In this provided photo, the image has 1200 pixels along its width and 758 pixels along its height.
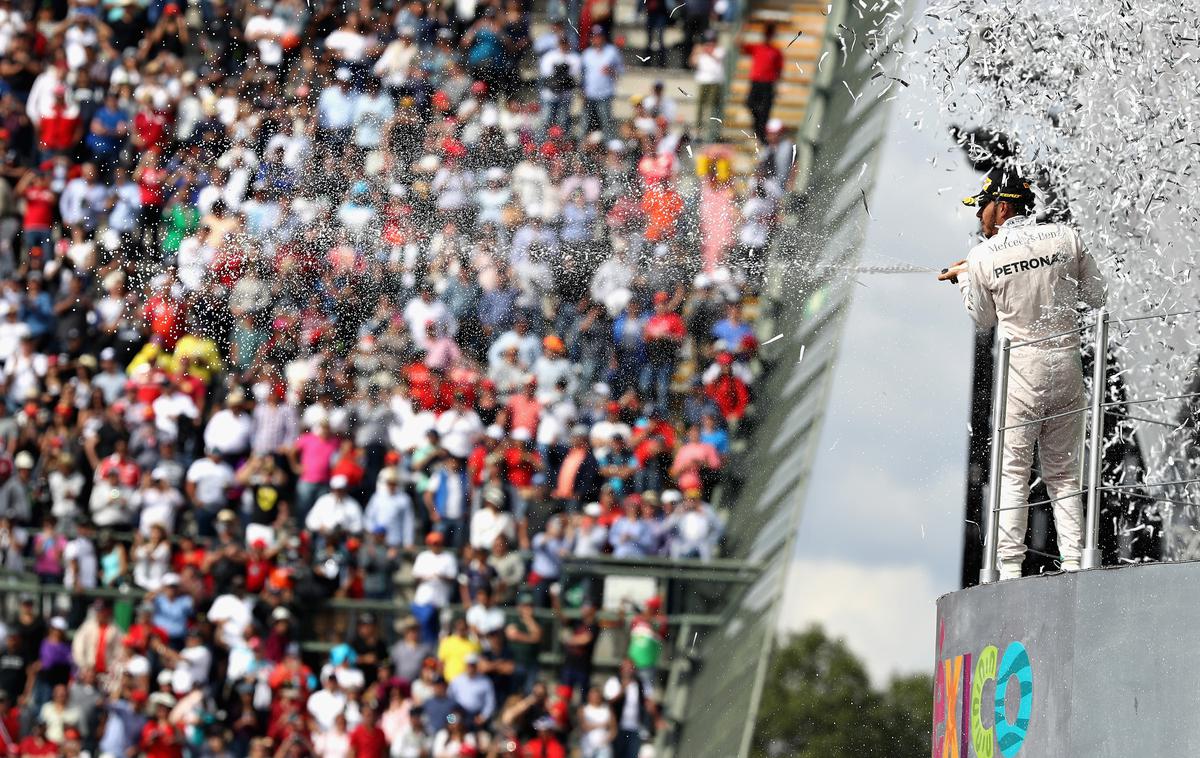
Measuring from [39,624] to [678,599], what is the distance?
5228mm

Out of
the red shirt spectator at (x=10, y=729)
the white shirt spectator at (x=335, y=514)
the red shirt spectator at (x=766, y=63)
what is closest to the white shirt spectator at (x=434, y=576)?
the white shirt spectator at (x=335, y=514)

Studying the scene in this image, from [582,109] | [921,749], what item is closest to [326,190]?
[582,109]

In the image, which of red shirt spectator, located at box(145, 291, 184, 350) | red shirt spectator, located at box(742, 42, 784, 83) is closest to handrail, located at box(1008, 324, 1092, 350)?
red shirt spectator, located at box(742, 42, 784, 83)

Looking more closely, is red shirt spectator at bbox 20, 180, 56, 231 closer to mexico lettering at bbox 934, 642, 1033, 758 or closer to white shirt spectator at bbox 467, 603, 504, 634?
white shirt spectator at bbox 467, 603, 504, 634

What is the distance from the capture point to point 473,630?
13547 mm

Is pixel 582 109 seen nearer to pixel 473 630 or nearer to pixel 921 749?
pixel 473 630

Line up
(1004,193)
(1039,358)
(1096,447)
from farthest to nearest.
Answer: (1004,193)
(1039,358)
(1096,447)

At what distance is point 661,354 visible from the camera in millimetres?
14445

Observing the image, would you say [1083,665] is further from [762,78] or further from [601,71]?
[601,71]

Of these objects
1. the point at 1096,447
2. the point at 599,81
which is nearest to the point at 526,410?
the point at 599,81

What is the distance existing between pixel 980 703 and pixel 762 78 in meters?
10.7

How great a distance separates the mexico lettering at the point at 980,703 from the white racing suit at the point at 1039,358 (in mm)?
375

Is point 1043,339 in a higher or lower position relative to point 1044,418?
higher

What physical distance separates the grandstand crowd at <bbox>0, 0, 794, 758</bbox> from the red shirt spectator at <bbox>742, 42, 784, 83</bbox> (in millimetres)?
393
